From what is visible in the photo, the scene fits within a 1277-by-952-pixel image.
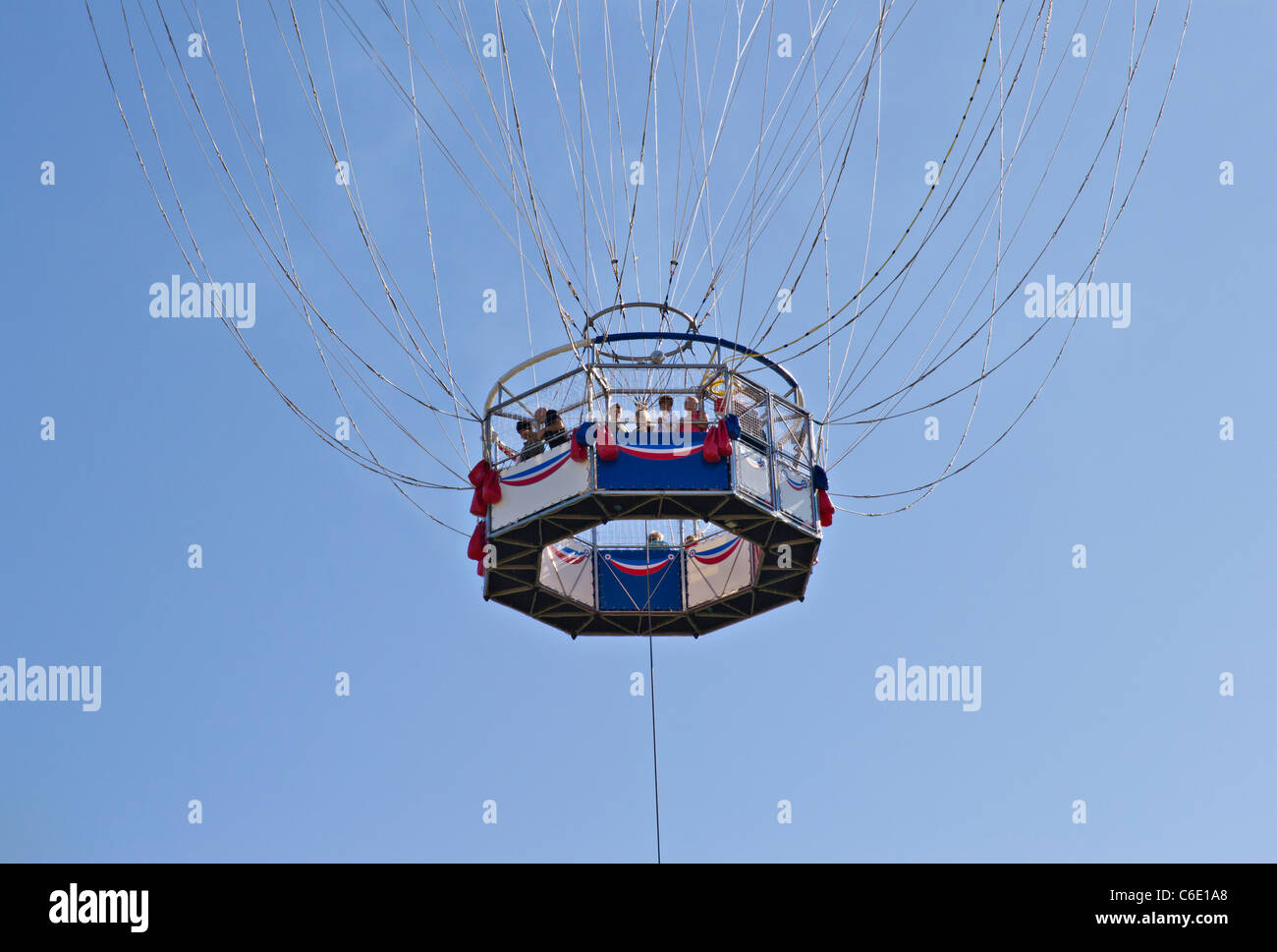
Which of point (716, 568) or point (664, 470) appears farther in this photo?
point (716, 568)

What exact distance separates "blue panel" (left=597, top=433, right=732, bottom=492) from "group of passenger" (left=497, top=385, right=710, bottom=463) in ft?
1.02

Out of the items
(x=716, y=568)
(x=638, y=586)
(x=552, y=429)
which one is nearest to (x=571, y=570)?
(x=638, y=586)

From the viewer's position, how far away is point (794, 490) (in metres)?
36.6

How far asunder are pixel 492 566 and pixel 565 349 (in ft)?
12.7

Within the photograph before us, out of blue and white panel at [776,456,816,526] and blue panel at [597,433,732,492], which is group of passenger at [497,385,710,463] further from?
blue and white panel at [776,456,816,526]

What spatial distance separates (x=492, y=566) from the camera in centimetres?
3753

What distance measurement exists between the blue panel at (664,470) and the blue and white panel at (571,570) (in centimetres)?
370

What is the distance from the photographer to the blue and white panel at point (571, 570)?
38.8 meters

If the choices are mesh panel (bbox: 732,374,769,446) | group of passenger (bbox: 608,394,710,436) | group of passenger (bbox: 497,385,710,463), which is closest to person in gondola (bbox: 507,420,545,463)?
group of passenger (bbox: 497,385,710,463)

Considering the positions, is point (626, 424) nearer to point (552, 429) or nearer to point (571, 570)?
point (552, 429)

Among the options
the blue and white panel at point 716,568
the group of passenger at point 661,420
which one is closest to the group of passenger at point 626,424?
the group of passenger at point 661,420

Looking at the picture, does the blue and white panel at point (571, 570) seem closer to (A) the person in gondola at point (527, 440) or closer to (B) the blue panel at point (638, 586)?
(B) the blue panel at point (638, 586)

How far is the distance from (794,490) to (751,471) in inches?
45.8

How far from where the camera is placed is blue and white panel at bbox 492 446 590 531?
35.6 metres
